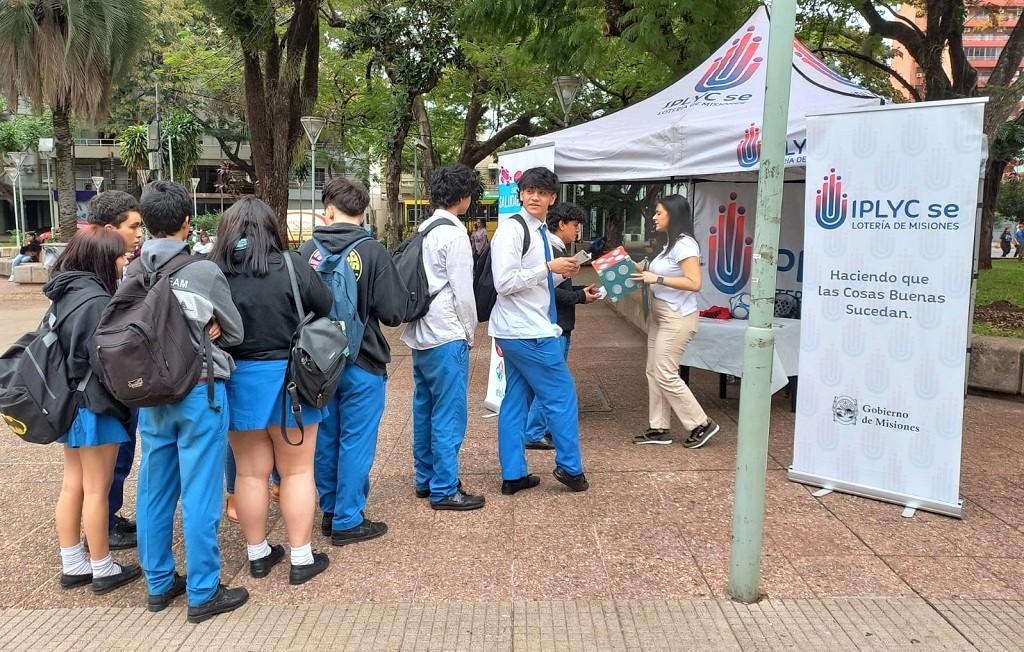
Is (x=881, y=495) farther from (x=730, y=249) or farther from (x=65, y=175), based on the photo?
(x=65, y=175)

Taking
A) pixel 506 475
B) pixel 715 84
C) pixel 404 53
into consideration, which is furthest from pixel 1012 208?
pixel 506 475

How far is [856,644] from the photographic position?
9.63 feet

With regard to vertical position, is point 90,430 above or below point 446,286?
below

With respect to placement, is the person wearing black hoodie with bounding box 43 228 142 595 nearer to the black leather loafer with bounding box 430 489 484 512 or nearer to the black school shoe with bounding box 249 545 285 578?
the black school shoe with bounding box 249 545 285 578

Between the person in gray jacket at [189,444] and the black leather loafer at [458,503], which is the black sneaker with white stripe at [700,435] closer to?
the black leather loafer at [458,503]

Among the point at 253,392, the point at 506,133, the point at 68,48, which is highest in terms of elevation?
the point at 68,48

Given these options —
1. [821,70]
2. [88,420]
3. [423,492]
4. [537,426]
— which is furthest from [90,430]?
[821,70]

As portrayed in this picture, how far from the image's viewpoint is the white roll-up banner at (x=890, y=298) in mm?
3939

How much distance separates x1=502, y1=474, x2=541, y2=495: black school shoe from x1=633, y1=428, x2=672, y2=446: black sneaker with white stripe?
116 cm

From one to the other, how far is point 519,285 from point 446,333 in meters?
0.48

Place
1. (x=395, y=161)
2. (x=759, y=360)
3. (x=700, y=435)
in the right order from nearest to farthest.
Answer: (x=759, y=360)
(x=700, y=435)
(x=395, y=161)

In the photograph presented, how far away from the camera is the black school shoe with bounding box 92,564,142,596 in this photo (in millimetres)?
3426

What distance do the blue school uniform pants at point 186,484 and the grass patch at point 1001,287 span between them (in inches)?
396

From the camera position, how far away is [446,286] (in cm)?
398
